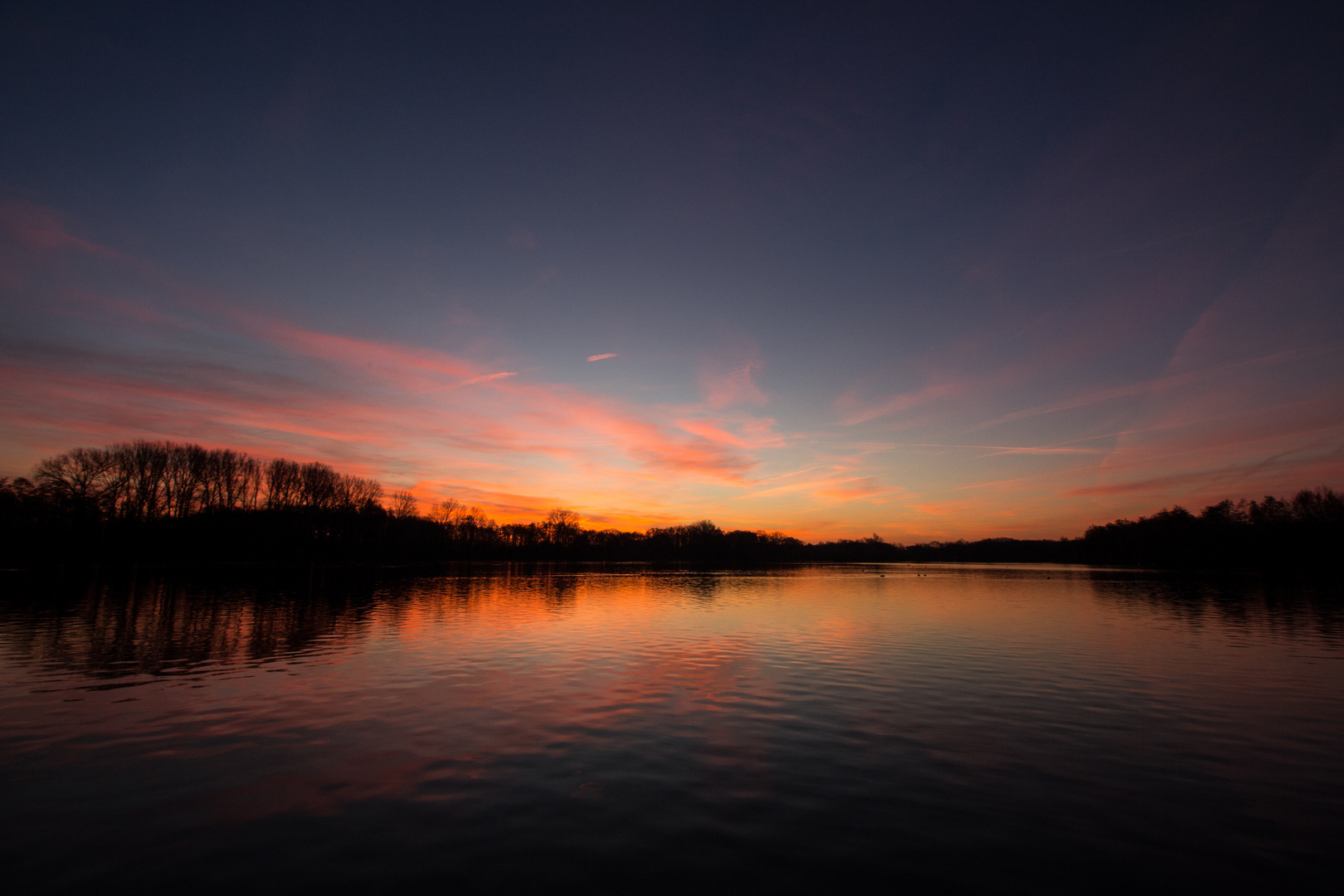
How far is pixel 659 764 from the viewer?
13.0 metres

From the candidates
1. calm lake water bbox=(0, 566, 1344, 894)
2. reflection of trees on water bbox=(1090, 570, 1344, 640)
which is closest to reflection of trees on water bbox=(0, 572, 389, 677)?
calm lake water bbox=(0, 566, 1344, 894)

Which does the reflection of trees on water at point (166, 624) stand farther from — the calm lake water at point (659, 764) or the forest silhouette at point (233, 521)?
the forest silhouette at point (233, 521)

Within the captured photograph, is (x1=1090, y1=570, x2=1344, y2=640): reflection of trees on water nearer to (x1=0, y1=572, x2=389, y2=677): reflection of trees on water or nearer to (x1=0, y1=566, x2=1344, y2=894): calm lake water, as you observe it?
(x1=0, y1=566, x2=1344, y2=894): calm lake water

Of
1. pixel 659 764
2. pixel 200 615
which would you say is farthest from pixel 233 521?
pixel 659 764

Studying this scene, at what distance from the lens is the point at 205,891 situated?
793cm

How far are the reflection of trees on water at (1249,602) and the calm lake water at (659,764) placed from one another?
1267 centimetres

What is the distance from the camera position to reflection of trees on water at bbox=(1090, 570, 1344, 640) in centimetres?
4019

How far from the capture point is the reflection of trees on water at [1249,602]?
4019cm

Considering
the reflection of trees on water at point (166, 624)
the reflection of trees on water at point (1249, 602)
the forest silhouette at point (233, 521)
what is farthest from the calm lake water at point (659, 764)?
the forest silhouette at point (233, 521)

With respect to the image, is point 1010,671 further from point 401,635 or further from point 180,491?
point 180,491

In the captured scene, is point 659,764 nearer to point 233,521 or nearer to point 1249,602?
point 1249,602

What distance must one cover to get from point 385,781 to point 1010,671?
78.3 feet

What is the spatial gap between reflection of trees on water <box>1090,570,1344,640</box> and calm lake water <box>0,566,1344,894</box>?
41.6 feet

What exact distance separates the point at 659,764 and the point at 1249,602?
73.4 meters
